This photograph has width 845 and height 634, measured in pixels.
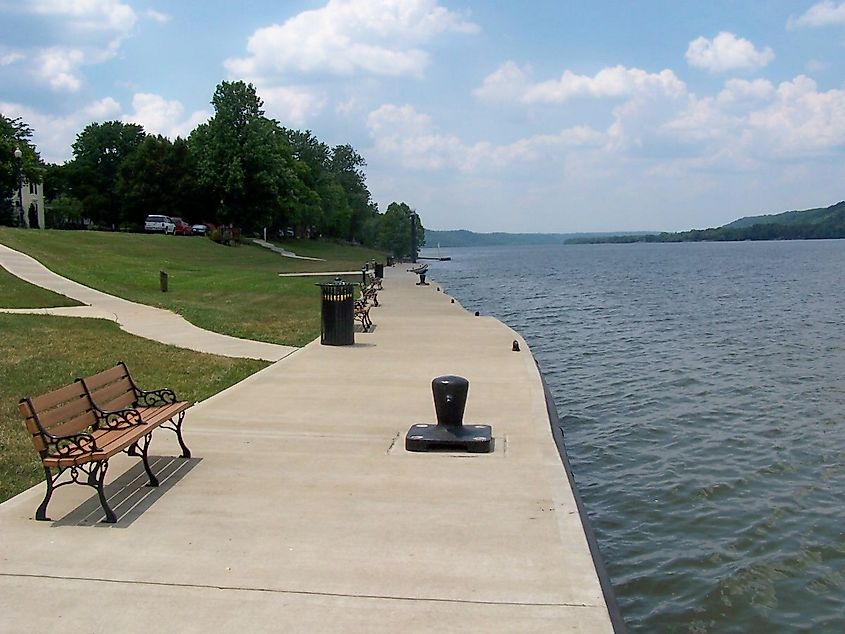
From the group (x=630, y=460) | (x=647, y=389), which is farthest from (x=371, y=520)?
(x=647, y=389)

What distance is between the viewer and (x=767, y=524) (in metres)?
8.11

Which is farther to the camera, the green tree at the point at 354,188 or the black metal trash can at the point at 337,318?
the green tree at the point at 354,188

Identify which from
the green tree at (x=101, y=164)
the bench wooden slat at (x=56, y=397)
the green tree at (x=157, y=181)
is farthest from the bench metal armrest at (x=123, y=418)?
the green tree at (x=101, y=164)

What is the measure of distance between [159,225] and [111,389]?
60.2m

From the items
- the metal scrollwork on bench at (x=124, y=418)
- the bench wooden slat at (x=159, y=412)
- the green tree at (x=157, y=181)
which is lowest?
the bench wooden slat at (x=159, y=412)

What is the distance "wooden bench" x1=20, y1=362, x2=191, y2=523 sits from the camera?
5473 millimetres

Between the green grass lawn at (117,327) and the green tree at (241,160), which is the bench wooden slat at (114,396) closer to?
the green grass lawn at (117,327)

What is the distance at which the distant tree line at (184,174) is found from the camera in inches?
2805

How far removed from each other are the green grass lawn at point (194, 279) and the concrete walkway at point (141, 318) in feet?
1.96

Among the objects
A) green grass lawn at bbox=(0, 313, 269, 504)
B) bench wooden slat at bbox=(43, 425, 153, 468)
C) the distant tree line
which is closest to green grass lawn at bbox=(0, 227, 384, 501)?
green grass lawn at bbox=(0, 313, 269, 504)

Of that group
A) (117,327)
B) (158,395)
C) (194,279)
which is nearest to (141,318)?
(117,327)

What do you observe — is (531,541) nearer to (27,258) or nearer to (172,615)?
(172,615)

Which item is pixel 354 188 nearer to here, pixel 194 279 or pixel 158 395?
pixel 194 279

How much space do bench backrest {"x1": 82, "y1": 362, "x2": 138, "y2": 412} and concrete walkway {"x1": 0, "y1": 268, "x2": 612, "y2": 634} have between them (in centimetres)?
60
